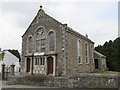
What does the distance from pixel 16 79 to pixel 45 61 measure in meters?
4.70

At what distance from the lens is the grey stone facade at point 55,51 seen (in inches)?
794

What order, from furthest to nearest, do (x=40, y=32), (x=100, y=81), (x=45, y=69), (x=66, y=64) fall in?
(x=40, y=32)
(x=45, y=69)
(x=66, y=64)
(x=100, y=81)

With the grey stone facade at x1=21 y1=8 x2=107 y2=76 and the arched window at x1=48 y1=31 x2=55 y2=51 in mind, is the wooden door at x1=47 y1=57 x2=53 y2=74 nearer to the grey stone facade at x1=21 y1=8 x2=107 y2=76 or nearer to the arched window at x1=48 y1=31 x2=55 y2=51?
the grey stone facade at x1=21 y1=8 x2=107 y2=76

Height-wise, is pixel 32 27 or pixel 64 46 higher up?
pixel 32 27

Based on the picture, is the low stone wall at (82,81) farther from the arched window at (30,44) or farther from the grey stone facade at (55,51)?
the arched window at (30,44)

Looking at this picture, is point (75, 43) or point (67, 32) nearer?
point (67, 32)

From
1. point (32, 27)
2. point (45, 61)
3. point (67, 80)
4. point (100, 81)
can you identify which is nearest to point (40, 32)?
point (32, 27)

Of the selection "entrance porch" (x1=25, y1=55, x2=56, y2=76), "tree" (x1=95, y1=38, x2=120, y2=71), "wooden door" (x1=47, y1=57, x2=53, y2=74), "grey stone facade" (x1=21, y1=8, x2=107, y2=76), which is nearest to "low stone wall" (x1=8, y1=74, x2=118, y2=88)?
"grey stone facade" (x1=21, y1=8, x2=107, y2=76)

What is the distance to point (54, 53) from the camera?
20.7 metres

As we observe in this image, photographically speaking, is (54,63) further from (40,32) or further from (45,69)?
(40,32)

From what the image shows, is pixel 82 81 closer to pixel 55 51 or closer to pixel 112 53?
pixel 55 51

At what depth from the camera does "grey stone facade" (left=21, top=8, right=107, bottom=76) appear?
66.1 ft

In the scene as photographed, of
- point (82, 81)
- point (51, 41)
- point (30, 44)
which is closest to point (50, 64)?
point (51, 41)

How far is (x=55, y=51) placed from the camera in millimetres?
20969
